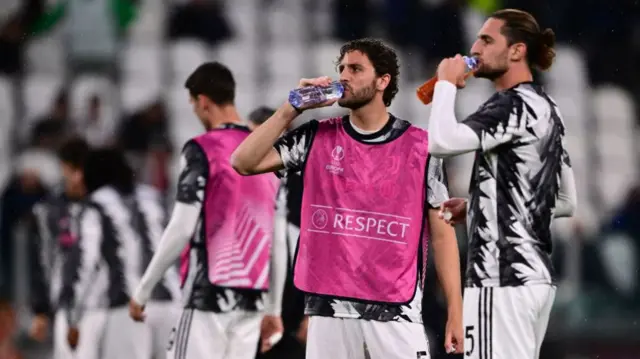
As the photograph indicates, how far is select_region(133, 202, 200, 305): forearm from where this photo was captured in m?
7.33

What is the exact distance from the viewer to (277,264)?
7770 mm

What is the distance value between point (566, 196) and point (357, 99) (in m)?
0.98

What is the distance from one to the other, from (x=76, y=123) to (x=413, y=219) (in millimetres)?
9006

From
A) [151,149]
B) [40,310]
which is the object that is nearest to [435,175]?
[40,310]

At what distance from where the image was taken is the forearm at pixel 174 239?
24.0ft

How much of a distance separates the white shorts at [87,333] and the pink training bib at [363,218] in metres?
3.19

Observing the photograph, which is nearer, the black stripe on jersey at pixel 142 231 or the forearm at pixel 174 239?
the forearm at pixel 174 239

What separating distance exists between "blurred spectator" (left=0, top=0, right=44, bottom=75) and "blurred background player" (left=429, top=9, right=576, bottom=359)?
11.0 metres

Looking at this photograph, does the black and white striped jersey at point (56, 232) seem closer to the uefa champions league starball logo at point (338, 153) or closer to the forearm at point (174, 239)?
the forearm at point (174, 239)

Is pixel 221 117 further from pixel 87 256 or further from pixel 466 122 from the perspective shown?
pixel 466 122

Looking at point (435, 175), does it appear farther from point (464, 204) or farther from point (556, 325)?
point (556, 325)

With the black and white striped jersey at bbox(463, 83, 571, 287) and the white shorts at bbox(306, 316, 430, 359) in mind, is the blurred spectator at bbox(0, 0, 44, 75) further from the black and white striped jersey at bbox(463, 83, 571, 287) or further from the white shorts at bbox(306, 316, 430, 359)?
the black and white striped jersey at bbox(463, 83, 571, 287)

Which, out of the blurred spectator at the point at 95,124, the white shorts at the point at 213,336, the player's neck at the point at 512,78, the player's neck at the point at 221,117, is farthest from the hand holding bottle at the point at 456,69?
the blurred spectator at the point at 95,124

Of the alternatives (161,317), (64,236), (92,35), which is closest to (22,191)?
(92,35)
